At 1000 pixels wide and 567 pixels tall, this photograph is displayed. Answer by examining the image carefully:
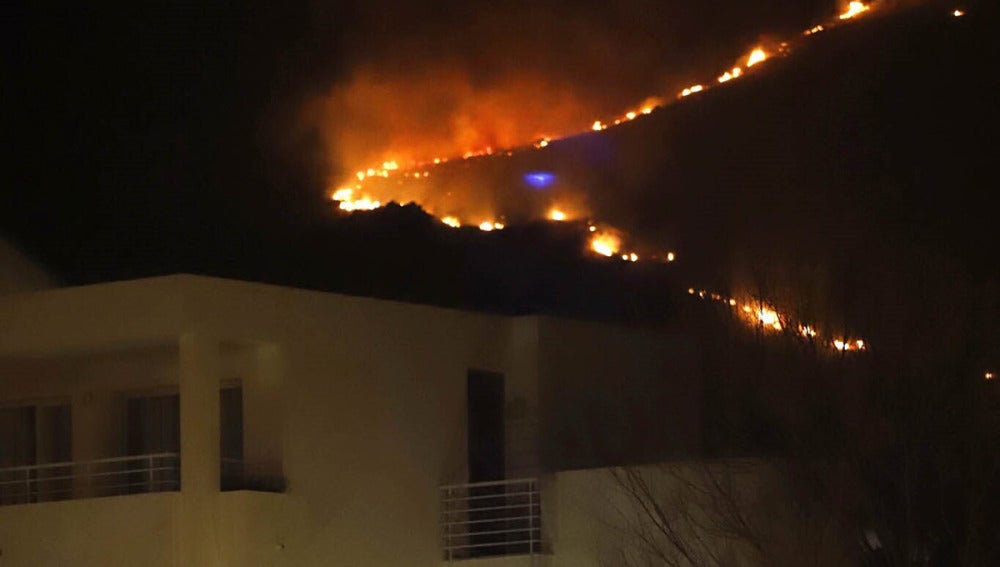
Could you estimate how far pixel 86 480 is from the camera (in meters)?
17.1

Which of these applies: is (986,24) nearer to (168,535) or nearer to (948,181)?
(948,181)

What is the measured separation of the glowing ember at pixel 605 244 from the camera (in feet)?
90.2

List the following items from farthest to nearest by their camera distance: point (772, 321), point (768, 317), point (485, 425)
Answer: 1. point (485, 425)
2. point (768, 317)
3. point (772, 321)

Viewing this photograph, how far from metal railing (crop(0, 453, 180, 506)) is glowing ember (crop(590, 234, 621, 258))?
11762mm

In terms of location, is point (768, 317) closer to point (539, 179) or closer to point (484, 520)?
point (484, 520)

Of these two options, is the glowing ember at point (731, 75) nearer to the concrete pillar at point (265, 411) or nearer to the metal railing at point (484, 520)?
the metal railing at point (484, 520)

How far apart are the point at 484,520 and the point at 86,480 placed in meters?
4.27

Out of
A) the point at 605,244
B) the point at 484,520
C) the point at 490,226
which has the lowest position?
the point at 484,520

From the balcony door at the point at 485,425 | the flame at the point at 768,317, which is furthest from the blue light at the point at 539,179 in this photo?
the flame at the point at 768,317

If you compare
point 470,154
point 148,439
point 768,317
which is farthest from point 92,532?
point 470,154

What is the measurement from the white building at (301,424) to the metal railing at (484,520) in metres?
0.03

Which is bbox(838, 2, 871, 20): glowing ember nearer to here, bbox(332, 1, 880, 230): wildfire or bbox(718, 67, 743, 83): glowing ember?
bbox(332, 1, 880, 230): wildfire

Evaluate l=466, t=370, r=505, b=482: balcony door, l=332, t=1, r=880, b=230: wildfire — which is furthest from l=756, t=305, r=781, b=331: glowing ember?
l=332, t=1, r=880, b=230: wildfire

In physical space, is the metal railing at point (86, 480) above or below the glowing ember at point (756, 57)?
below
